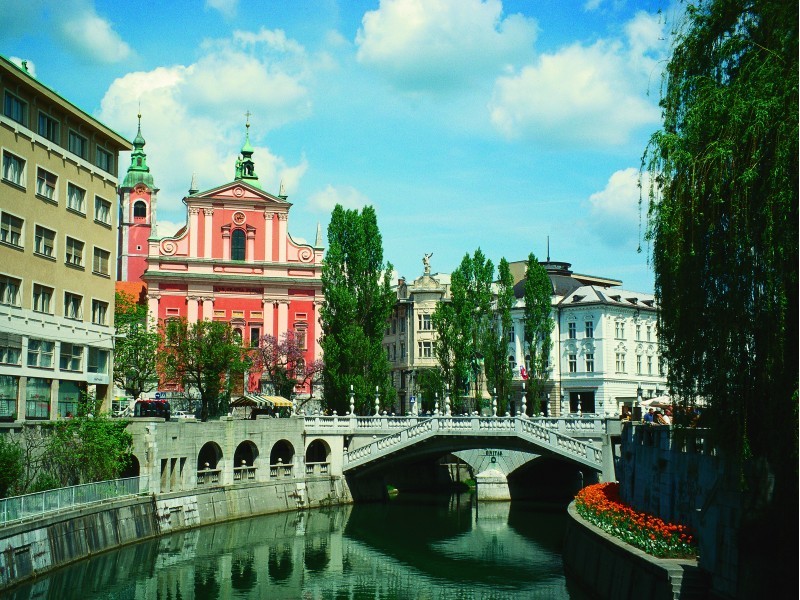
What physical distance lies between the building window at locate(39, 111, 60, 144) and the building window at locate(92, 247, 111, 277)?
615 centimetres

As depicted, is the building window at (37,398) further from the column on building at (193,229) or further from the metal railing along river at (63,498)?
the column on building at (193,229)

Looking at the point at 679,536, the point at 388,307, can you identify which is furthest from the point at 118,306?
the point at 679,536

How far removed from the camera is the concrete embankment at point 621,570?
2562 cm

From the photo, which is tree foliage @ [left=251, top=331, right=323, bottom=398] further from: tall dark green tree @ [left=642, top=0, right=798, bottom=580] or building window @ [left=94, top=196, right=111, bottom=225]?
tall dark green tree @ [left=642, top=0, right=798, bottom=580]

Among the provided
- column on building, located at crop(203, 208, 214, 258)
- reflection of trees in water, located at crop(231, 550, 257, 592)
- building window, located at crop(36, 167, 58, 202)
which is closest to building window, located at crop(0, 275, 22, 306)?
building window, located at crop(36, 167, 58, 202)

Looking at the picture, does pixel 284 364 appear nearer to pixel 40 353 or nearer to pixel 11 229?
pixel 40 353

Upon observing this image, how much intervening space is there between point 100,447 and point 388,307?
107ft

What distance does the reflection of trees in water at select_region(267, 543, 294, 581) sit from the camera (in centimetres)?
4169

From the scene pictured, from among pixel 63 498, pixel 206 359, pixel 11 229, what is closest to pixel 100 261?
pixel 11 229

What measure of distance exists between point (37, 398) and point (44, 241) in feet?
22.8

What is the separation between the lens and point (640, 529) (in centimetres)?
3053

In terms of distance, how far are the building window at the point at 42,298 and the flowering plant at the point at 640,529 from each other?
2476 centimetres

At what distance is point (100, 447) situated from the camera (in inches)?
1711

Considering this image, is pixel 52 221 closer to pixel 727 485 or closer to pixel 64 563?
pixel 64 563
